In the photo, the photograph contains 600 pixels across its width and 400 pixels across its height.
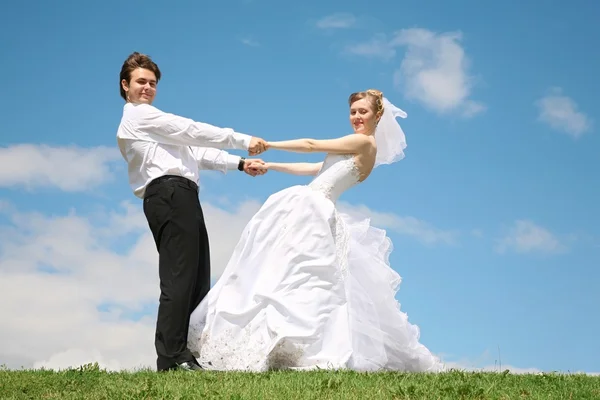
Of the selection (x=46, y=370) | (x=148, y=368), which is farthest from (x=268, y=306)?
(x=46, y=370)

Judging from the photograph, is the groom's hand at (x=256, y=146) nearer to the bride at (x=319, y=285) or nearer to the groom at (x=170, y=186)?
the groom at (x=170, y=186)

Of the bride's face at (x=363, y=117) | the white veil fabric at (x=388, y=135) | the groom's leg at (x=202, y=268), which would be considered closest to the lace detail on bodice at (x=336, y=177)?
the bride's face at (x=363, y=117)

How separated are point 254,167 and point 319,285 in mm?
2360

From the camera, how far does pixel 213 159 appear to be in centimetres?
980

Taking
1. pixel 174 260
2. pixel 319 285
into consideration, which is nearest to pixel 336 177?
pixel 319 285

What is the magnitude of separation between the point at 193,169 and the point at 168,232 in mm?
928

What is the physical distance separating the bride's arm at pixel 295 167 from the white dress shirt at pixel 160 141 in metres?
1.11

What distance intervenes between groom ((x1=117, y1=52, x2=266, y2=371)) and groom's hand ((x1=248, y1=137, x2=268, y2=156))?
0.5 inches

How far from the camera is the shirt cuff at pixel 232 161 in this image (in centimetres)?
995

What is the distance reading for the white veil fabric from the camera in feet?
31.7

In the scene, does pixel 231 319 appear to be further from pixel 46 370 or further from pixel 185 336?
pixel 46 370

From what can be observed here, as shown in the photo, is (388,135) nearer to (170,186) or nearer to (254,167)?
(254,167)

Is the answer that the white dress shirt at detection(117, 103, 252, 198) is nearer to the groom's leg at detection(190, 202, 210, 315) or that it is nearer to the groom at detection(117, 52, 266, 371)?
the groom at detection(117, 52, 266, 371)

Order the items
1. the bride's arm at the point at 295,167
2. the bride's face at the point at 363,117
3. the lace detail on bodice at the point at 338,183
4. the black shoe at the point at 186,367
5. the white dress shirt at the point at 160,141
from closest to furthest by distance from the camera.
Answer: the black shoe at the point at 186,367, the white dress shirt at the point at 160,141, the lace detail on bodice at the point at 338,183, the bride's face at the point at 363,117, the bride's arm at the point at 295,167
